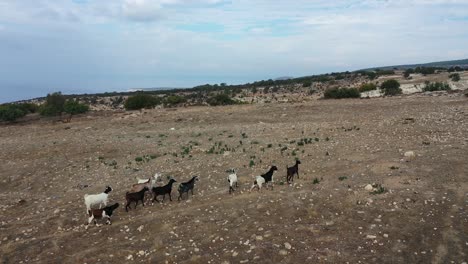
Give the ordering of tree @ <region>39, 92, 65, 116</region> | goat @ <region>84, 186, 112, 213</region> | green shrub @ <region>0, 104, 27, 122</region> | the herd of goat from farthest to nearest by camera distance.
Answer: tree @ <region>39, 92, 65, 116</region>, green shrub @ <region>0, 104, 27, 122</region>, goat @ <region>84, 186, 112, 213</region>, the herd of goat

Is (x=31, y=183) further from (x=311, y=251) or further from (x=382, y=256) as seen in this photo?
(x=382, y=256)

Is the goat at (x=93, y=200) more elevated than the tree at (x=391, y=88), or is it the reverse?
the tree at (x=391, y=88)

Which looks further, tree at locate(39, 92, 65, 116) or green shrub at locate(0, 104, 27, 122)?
tree at locate(39, 92, 65, 116)

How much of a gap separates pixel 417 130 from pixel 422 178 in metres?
9.16

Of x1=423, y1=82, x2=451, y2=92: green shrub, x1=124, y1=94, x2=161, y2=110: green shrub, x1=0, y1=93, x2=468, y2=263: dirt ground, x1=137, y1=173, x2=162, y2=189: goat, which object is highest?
x1=124, y1=94, x2=161, y2=110: green shrub

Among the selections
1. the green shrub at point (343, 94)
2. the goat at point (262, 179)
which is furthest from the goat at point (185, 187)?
the green shrub at point (343, 94)

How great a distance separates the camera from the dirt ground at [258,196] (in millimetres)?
10703

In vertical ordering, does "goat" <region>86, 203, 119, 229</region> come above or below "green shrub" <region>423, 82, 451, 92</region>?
below

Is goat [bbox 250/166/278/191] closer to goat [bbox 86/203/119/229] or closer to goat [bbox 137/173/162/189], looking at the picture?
goat [bbox 137/173/162/189]

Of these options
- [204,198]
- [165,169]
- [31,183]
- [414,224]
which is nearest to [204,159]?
[165,169]

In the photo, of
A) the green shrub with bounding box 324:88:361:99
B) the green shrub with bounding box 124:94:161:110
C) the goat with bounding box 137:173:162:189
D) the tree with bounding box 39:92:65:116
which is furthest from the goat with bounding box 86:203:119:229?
the green shrub with bounding box 124:94:161:110

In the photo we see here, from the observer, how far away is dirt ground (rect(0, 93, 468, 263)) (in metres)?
10.7

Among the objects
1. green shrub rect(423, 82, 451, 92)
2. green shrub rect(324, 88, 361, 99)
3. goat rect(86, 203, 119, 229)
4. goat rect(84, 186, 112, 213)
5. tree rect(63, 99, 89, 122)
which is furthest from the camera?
green shrub rect(423, 82, 451, 92)

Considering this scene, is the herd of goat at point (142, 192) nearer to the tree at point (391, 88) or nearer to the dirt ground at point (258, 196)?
the dirt ground at point (258, 196)
